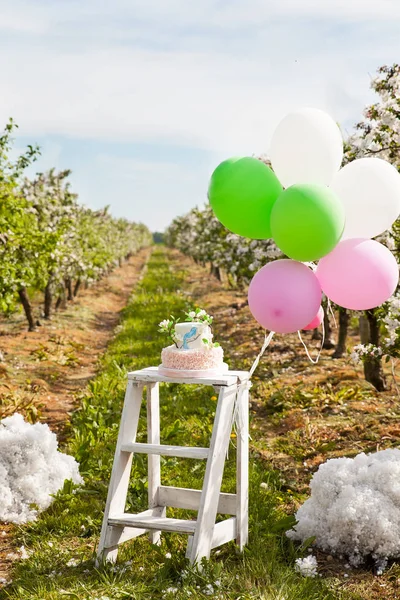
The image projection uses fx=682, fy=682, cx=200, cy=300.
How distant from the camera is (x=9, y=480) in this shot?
6035mm

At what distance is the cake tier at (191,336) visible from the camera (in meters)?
5.01

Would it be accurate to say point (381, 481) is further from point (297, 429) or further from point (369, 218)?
point (297, 429)

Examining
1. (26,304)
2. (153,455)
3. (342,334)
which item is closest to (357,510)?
(153,455)

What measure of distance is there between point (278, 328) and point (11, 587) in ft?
8.40

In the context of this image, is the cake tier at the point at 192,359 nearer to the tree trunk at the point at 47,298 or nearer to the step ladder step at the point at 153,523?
the step ladder step at the point at 153,523

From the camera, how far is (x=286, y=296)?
427cm

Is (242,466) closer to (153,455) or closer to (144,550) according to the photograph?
(153,455)

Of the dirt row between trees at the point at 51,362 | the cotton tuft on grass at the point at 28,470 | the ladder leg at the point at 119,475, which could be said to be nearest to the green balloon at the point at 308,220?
the ladder leg at the point at 119,475

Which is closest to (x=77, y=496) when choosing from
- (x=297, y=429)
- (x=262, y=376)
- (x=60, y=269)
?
(x=297, y=429)

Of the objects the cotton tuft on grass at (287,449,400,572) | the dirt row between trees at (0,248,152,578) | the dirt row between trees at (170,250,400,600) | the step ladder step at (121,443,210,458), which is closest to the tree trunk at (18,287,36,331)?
the dirt row between trees at (0,248,152,578)

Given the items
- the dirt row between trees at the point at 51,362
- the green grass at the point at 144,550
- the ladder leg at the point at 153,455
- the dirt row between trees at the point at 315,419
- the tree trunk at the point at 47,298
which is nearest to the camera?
the green grass at the point at 144,550

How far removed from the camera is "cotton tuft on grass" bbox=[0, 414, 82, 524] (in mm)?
5840

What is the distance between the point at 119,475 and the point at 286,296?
1846 millimetres

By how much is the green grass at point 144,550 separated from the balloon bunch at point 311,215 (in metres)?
1.67
